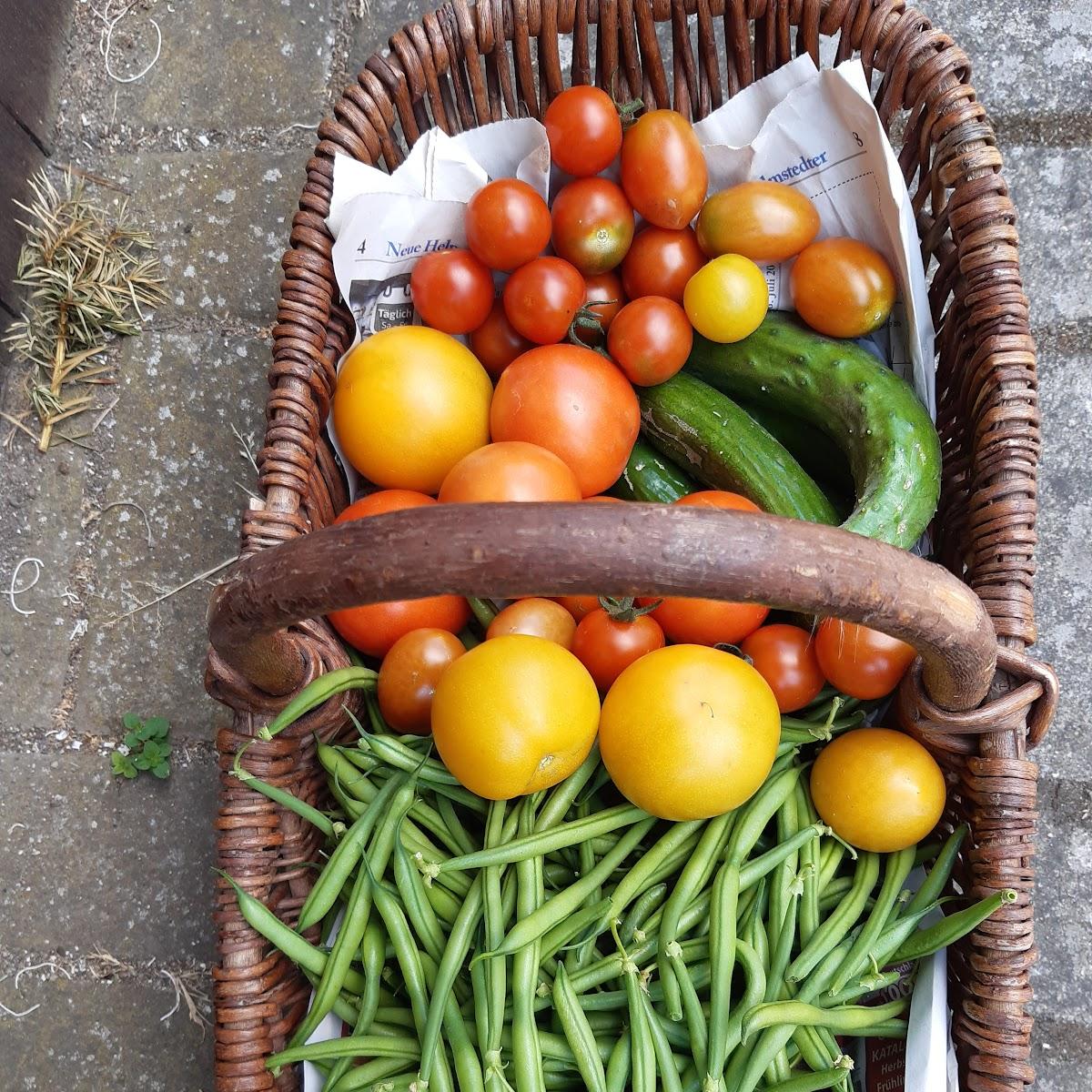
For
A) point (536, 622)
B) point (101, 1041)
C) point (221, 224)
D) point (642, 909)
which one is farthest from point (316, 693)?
point (221, 224)

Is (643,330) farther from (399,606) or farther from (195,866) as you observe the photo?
(195,866)

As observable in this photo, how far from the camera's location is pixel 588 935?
0.71 meters

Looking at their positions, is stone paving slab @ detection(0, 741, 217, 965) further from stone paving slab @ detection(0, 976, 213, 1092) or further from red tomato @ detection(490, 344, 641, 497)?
red tomato @ detection(490, 344, 641, 497)

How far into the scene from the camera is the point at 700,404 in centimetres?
92

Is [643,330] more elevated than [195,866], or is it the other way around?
[643,330]

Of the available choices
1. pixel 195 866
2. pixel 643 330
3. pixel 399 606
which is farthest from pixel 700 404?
pixel 195 866

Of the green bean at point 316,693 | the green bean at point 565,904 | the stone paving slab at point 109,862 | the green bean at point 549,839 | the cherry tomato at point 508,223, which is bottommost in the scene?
the stone paving slab at point 109,862

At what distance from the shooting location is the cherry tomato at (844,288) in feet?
2.86

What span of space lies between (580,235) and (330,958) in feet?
2.23

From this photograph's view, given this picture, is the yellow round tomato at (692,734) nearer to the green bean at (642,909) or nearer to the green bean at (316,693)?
the green bean at (642,909)

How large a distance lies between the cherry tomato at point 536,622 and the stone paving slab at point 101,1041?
64 cm

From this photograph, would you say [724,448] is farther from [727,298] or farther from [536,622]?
[536,622]

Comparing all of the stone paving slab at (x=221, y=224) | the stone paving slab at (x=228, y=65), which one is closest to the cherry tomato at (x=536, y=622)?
the stone paving slab at (x=221, y=224)

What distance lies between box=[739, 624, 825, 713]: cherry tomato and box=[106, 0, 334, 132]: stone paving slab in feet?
3.01
